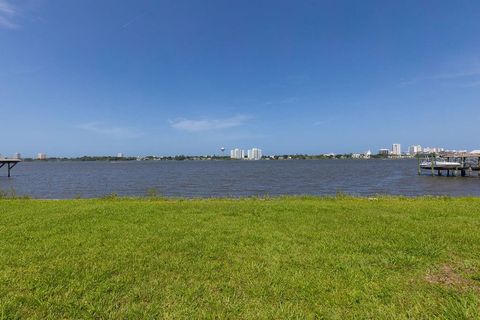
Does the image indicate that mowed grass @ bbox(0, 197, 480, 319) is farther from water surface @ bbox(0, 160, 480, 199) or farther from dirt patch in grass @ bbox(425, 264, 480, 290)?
water surface @ bbox(0, 160, 480, 199)

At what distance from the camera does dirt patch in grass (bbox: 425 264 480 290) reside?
4.84 metres

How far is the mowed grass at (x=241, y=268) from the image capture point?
4.20m

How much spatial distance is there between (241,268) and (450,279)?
11.1 ft

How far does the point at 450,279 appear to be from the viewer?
200 inches

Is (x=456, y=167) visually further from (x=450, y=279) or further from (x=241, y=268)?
(x=241, y=268)

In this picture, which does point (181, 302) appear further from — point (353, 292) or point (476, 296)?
point (476, 296)

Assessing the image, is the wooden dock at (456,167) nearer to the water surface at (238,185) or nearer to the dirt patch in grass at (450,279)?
the water surface at (238,185)

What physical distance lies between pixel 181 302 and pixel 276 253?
8.38ft

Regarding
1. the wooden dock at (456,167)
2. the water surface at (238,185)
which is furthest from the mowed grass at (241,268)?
the wooden dock at (456,167)

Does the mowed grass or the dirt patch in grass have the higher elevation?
the mowed grass

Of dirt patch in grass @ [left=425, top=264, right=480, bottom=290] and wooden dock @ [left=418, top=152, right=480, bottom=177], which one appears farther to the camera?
wooden dock @ [left=418, top=152, right=480, bottom=177]

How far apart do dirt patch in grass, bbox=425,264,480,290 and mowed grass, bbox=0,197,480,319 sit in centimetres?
2

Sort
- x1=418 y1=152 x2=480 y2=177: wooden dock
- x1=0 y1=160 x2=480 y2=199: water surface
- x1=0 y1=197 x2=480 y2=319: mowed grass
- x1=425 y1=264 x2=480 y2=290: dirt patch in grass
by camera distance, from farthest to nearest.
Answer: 1. x1=418 y1=152 x2=480 y2=177: wooden dock
2. x1=0 y1=160 x2=480 y2=199: water surface
3. x1=425 y1=264 x2=480 y2=290: dirt patch in grass
4. x1=0 y1=197 x2=480 y2=319: mowed grass

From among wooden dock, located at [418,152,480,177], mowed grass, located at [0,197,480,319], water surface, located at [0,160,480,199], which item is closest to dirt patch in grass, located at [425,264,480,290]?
mowed grass, located at [0,197,480,319]
